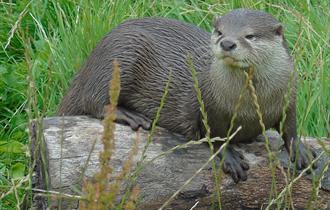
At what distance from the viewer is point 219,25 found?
3.01 meters

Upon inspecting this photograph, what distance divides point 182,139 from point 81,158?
485 millimetres

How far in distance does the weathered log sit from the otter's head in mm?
325

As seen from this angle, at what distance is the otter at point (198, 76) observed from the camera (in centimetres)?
301

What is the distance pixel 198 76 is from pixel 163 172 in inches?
18.2

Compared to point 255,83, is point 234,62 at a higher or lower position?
higher

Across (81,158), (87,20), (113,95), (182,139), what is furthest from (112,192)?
(87,20)

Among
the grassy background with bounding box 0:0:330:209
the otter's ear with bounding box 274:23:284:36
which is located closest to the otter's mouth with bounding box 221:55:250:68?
the otter's ear with bounding box 274:23:284:36

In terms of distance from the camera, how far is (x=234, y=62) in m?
2.91

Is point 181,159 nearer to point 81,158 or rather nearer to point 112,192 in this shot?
point 81,158

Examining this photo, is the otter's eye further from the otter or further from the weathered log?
the weathered log

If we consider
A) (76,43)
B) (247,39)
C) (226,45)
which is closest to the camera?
(226,45)

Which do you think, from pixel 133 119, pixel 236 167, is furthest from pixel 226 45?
pixel 133 119

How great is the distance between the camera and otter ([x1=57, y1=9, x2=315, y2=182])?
301cm

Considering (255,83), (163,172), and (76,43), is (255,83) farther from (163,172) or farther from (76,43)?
(76,43)
